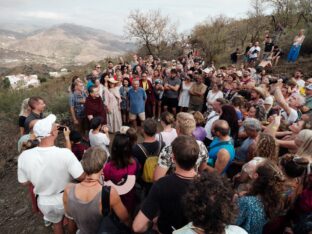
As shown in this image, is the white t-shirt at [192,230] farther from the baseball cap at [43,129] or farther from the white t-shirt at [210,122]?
the white t-shirt at [210,122]

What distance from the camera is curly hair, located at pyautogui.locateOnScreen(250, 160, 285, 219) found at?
6.97 feet

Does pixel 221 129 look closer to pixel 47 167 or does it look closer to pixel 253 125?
pixel 253 125

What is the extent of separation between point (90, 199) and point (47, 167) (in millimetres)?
784

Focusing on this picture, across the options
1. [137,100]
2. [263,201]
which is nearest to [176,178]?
[263,201]

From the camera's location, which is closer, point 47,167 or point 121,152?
point 47,167

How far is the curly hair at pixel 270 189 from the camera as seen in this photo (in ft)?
6.97

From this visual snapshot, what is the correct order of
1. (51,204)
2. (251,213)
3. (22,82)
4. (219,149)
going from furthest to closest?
(22,82) < (219,149) < (51,204) < (251,213)

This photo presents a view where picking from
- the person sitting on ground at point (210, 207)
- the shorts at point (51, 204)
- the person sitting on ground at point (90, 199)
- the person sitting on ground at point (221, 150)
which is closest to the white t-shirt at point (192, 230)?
the person sitting on ground at point (210, 207)

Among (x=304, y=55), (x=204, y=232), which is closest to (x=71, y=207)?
(x=204, y=232)

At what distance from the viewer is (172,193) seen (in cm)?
201

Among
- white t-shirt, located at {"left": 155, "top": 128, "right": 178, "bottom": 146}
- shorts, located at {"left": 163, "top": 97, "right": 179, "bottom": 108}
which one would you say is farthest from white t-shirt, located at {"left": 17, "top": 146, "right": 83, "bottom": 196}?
shorts, located at {"left": 163, "top": 97, "right": 179, "bottom": 108}

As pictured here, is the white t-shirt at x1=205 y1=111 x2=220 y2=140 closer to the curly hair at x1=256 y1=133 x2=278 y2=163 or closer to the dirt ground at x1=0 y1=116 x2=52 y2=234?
the curly hair at x1=256 y1=133 x2=278 y2=163

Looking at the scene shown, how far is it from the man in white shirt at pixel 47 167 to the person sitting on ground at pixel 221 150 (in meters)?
1.76

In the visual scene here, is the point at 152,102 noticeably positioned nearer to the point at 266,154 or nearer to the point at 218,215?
the point at 266,154
